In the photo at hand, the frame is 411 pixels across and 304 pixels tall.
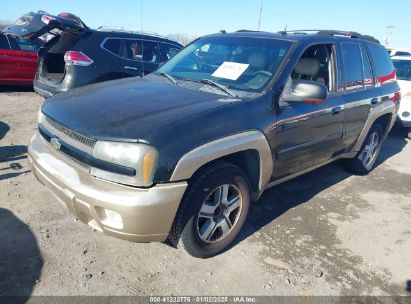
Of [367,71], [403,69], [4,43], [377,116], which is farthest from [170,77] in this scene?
[403,69]

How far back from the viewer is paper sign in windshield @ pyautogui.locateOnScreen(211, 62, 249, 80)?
330 centimetres

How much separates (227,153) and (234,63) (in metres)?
1.21

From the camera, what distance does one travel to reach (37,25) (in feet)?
17.1

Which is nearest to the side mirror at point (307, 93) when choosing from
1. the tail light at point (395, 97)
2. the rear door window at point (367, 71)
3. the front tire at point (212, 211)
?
the front tire at point (212, 211)

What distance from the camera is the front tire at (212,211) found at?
2.55m

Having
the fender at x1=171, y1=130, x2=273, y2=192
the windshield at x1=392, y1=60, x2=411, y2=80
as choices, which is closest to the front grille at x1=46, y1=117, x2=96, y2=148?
the fender at x1=171, y1=130, x2=273, y2=192

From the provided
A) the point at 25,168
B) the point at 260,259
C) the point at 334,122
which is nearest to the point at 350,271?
the point at 260,259

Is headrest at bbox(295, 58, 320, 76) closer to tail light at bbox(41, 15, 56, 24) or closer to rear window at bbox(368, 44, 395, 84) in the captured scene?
rear window at bbox(368, 44, 395, 84)

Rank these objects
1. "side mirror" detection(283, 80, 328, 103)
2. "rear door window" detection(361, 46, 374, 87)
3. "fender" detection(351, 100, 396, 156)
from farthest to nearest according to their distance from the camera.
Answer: "fender" detection(351, 100, 396, 156) < "rear door window" detection(361, 46, 374, 87) < "side mirror" detection(283, 80, 328, 103)

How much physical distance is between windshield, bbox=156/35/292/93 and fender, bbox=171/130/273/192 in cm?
52

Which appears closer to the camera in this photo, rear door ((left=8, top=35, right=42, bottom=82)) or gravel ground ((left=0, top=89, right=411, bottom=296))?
gravel ground ((left=0, top=89, right=411, bottom=296))

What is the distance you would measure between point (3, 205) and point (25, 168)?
931 millimetres

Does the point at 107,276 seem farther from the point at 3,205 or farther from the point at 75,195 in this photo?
the point at 3,205

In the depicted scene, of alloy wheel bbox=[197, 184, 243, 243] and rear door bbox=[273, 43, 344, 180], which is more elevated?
rear door bbox=[273, 43, 344, 180]
